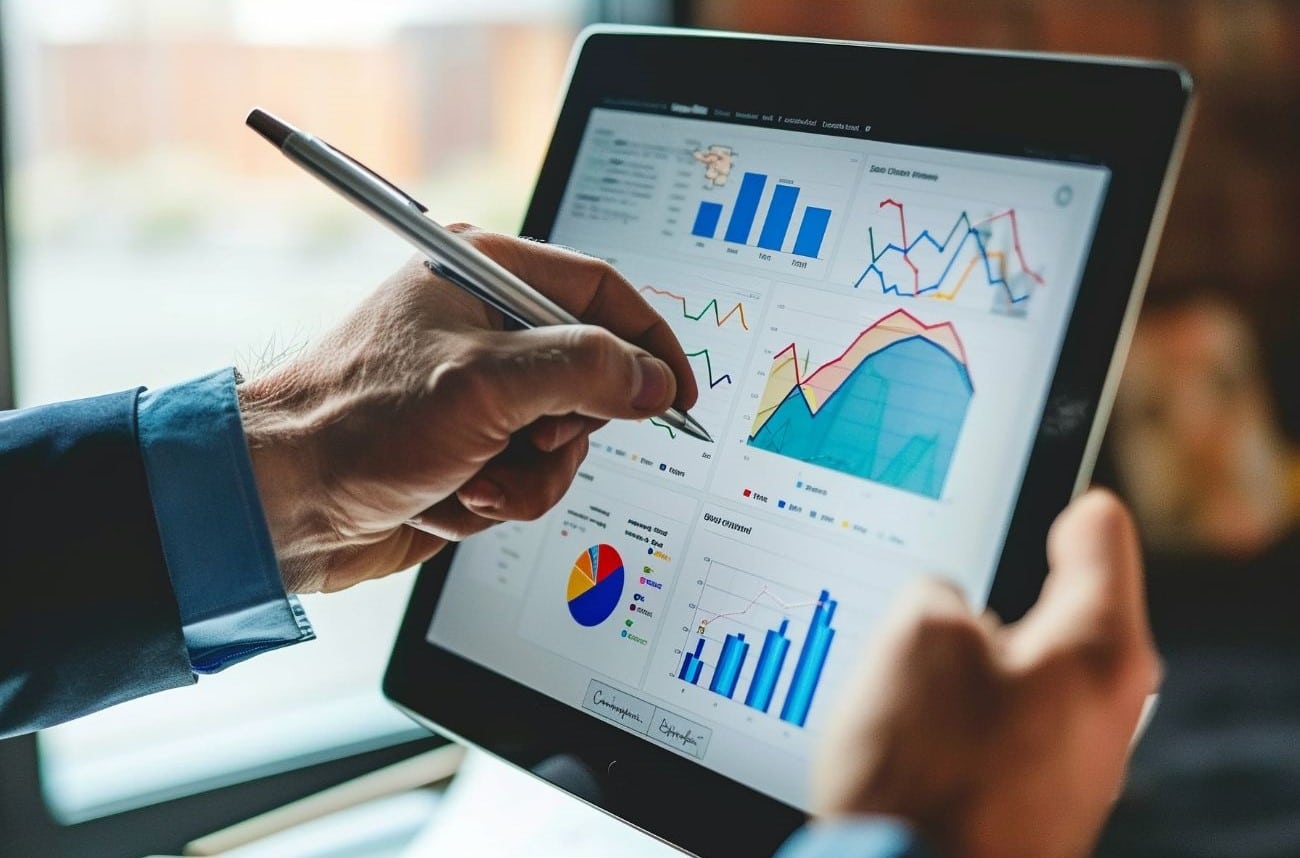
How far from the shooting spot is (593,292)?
57 cm

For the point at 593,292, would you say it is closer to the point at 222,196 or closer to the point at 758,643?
the point at 758,643

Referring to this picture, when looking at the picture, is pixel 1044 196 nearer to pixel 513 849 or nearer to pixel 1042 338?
pixel 1042 338

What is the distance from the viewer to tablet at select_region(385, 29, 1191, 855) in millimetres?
443

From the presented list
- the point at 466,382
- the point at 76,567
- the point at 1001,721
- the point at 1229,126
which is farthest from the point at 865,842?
the point at 1229,126

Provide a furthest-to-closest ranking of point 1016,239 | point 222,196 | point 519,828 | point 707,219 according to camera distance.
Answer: point 222,196 < point 519,828 < point 707,219 < point 1016,239

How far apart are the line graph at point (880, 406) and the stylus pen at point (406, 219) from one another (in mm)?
50

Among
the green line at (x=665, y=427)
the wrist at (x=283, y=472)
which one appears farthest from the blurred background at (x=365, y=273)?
the green line at (x=665, y=427)

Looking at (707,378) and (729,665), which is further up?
(707,378)

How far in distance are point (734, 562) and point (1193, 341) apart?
1606 millimetres

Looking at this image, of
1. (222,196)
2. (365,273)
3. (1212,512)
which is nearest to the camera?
(222,196)

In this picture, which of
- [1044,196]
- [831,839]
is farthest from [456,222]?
[831,839]

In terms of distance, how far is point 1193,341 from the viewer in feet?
6.07

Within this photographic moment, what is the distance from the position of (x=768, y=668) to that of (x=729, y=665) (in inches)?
0.8

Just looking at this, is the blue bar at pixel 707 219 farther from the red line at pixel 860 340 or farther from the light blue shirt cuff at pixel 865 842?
→ the light blue shirt cuff at pixel 865 842
